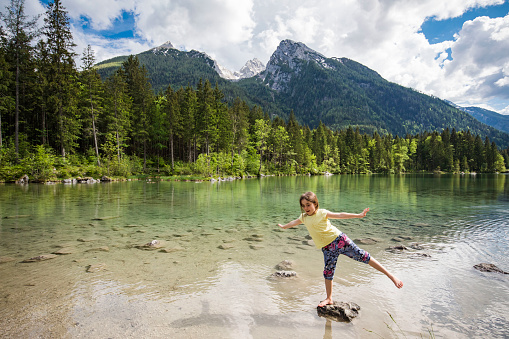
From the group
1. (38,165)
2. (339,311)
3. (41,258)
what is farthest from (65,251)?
(38,165)

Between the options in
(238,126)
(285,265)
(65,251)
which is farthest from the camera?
(238,126)

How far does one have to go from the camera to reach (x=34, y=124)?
4431 cm

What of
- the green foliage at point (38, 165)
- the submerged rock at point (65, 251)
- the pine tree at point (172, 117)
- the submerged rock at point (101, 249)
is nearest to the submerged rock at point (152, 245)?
the submerged rock at point (101, 249)

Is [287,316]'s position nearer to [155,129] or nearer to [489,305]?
[489,305]

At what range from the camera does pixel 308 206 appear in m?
4.72

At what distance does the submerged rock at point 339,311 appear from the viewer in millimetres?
4367

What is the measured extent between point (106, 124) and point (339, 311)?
54.8m

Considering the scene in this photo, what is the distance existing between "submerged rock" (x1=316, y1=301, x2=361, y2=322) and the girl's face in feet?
Answer: 5.31

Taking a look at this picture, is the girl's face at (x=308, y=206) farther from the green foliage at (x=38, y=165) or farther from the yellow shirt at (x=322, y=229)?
the green foliage at (x=38, y=165)

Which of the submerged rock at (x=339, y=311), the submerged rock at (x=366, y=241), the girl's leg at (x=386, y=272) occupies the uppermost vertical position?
the girl's leg at (x=386, y=272)

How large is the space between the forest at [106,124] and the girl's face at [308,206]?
39.8 metres

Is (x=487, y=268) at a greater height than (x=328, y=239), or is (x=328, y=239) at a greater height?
(x=328, y=239)

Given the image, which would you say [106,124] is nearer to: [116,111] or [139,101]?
[116,111]

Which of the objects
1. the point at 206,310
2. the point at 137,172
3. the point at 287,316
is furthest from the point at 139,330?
the point at 137,172
